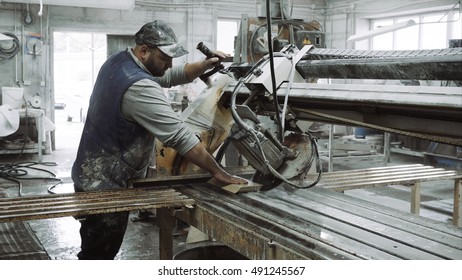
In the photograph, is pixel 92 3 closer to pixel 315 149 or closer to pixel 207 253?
pixel 207 253

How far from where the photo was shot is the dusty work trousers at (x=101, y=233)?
96.0 inches

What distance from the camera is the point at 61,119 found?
43.6 ft

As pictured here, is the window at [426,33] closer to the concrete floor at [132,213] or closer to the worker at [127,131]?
the concrete floor at [132,213]

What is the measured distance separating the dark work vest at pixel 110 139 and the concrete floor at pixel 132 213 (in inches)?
40.3

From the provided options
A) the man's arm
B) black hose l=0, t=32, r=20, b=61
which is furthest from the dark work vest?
black hose l=0, t=32, r=20, b=61

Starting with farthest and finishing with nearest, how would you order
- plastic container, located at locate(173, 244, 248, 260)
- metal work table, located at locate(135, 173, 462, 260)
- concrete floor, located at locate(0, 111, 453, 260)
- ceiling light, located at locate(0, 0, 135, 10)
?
ceiling light, located at locate(0, 0, 135, 10)
concrete floor, located at locate(0, 111, 453, 260)
plastic container, located at locate(173, 244, 248, 260)
metal work table, located at locate(135, 173, 462, 260)

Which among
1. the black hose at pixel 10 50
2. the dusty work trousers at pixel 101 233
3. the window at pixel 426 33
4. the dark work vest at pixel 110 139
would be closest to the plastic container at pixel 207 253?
the dusty work trousers at pixel 101 233

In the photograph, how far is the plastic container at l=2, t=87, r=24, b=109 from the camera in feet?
25.9

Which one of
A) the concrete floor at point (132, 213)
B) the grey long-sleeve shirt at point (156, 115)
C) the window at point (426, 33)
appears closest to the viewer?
the grey long-sleeve shirt at point (156, 115)

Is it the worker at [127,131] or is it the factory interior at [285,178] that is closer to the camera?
the factory interior at [285,178]

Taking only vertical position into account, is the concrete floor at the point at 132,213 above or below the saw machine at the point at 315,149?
below

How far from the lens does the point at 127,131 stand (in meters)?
2.43

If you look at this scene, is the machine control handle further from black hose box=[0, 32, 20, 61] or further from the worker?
black hose box=[0, 32, 20, 61]
